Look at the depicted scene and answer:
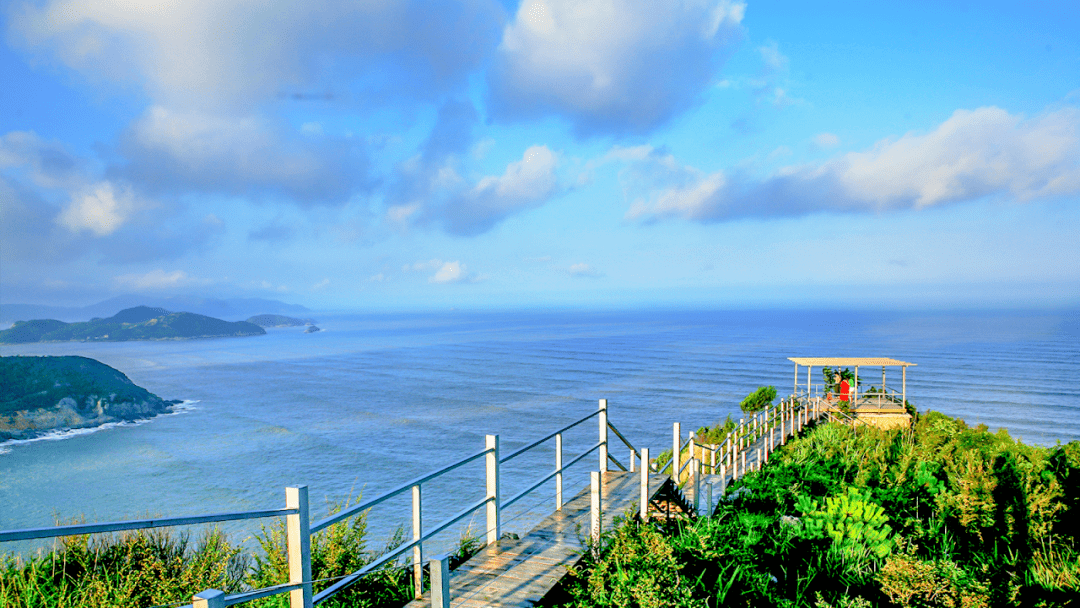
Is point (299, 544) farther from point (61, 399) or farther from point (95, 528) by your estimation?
point (61, 399)

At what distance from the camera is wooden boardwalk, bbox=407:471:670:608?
5.35 meters

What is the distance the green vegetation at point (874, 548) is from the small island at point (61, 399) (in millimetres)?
75963

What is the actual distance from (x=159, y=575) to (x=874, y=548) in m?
7.80

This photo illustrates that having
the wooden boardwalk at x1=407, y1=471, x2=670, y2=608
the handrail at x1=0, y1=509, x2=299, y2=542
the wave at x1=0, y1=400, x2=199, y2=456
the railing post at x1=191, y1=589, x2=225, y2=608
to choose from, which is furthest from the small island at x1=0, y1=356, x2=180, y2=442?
the railing post at x1=191, y1=589, x2=225, y2=608

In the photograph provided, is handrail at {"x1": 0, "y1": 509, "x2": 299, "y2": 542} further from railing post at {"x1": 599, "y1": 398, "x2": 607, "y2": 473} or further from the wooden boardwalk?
railing post at {"x1": 599, "y1": 398, "x2": 607, "y2": 473}

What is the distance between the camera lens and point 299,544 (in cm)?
368

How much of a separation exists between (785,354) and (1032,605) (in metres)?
96.1

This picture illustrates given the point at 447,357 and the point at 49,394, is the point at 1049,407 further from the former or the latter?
the point at 49,394

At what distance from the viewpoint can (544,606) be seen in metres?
5.41

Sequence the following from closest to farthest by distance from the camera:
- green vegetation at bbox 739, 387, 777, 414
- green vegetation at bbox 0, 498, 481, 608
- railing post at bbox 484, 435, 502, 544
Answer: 1. green vegetation at bbox 0, 498, 481, 608
2. railing post at bbox 484, 435, 502, 544
3. green vegetation at bbox 739, 387, 777, 414

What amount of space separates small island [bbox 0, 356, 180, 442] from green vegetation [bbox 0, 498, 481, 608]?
72476mm

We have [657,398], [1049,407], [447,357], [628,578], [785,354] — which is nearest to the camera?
[628,578]

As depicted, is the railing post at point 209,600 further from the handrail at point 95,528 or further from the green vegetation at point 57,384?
the green vegetation at point 57,384

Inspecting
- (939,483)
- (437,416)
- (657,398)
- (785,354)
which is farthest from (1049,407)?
(939,483)
